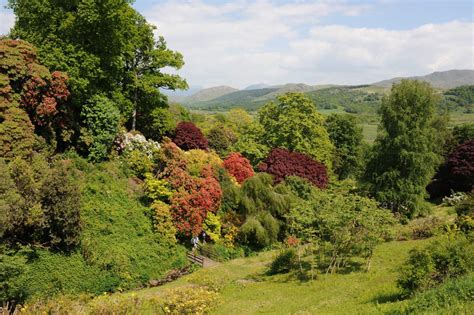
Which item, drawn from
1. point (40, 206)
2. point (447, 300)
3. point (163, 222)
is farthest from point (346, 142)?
point (447, 300)

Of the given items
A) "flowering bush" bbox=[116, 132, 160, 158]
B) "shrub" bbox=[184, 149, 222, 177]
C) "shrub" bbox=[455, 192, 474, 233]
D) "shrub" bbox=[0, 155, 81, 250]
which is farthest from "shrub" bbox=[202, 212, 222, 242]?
"shrub" bbox=[455, 192, 474, 233]

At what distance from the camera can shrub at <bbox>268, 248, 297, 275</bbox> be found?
930 inches

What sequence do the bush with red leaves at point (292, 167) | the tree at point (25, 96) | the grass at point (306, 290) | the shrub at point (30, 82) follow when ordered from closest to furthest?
1. the grass at point (306, 290)
2. the tree at point (25, 96)
3. the shrub at point (30, 82)
4. the bush with red leaves at point (292, 167)

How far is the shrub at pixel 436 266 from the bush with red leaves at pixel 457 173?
100 ft

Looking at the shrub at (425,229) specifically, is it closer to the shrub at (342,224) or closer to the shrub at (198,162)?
the shrub at (342,224)

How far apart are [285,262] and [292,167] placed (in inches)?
556

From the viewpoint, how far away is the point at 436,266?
14.6 m

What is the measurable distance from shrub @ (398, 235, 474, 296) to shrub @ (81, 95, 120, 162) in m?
21.7

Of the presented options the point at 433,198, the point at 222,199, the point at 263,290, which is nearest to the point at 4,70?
the point at 222,199

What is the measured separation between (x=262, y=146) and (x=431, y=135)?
52.4 feet

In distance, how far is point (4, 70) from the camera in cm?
2438

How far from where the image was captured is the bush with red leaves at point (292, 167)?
119 ft

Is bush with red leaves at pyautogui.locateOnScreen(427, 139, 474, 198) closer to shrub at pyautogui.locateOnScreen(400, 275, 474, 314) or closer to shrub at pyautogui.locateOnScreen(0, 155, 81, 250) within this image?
shrub at pyautogui.locateOnScreen(400, 275, 474, 314)

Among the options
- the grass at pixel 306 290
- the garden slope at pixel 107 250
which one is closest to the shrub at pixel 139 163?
the garden slope at pixel 107 250
